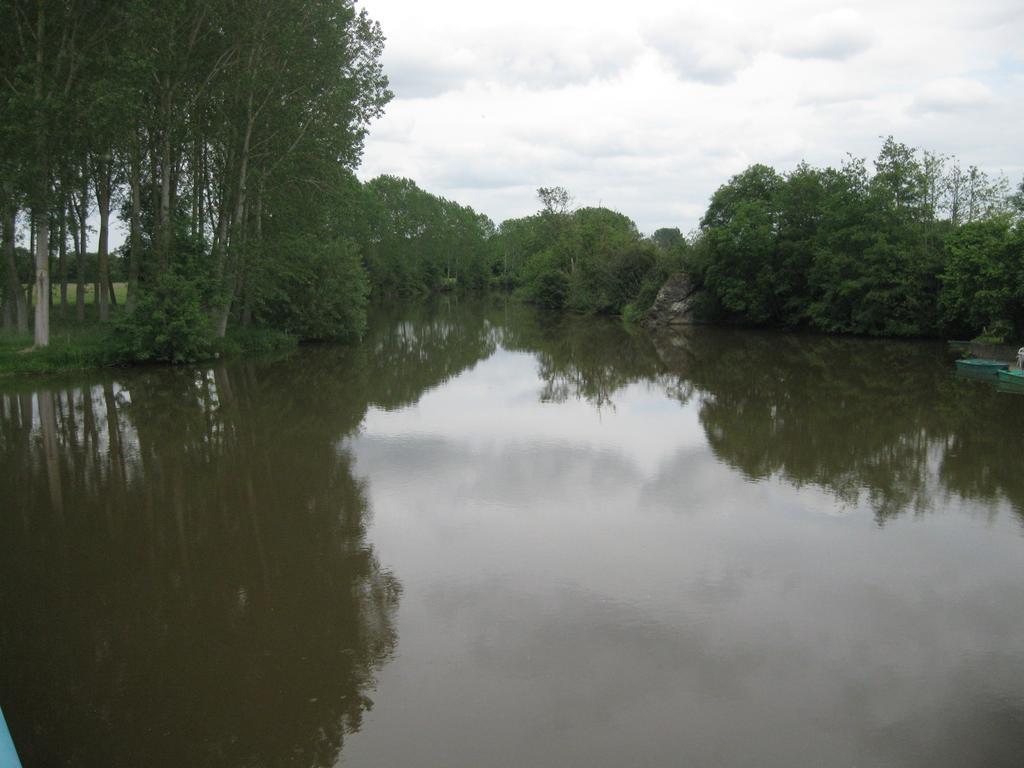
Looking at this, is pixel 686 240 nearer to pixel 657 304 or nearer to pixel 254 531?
pixel 657 304

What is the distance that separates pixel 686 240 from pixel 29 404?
1636 inches

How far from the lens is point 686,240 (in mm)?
51125

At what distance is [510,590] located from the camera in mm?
7332

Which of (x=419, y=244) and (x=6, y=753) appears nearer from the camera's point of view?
(x=6, y=753)

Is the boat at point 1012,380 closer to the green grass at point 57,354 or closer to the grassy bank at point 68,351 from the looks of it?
the grassy bank at point 68,351

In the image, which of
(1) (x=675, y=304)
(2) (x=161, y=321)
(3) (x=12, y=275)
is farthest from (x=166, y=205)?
(1) (x=675, y=304)

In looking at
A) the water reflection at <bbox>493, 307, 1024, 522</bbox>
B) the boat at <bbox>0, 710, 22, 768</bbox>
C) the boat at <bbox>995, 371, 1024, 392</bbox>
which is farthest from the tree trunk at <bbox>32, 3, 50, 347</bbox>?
the boat at <bbox>995, 371, 1024, 392</bbox>

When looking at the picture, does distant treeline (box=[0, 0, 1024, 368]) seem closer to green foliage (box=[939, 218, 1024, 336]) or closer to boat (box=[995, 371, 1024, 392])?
green foliage (box=[939, 218, 1024, 336])

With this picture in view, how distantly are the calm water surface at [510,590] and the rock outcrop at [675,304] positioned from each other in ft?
104

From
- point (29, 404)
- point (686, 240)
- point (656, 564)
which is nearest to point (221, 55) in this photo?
point (29, 404)

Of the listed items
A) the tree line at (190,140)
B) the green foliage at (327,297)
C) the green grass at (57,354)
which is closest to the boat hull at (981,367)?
the tree line at (190,140)

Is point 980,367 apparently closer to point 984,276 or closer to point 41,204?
point 984,276

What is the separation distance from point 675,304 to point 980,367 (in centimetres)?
2498

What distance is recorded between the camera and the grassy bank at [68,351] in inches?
802
